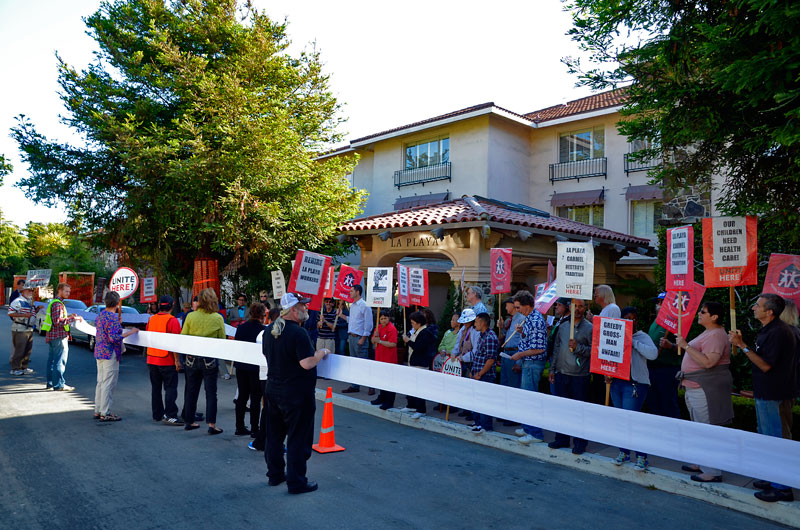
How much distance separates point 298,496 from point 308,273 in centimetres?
457

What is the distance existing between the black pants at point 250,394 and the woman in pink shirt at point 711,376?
18.1 feet

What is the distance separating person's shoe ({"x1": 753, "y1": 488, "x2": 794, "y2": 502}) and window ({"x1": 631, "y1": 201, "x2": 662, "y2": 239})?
14.3 m

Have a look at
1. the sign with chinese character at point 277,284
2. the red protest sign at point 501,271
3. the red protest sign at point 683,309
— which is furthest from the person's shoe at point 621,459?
the sign with chinese character at point 277,284

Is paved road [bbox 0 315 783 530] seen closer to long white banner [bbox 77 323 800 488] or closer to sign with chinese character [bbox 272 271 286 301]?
long white banner [bbox 77 323 800 488]

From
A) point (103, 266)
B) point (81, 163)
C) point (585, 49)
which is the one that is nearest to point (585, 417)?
point (585, 49)

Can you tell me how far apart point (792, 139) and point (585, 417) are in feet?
10.9

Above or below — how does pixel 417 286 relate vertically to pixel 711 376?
above

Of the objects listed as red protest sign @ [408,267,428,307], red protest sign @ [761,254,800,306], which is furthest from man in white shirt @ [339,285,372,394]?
red protest sign @ [761,254,800,306]

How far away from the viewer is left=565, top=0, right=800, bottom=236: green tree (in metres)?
5.05

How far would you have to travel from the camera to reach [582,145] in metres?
20.3

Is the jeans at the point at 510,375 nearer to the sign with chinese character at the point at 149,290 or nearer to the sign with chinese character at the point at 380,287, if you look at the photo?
the sign with chinese character at the point at 380,287

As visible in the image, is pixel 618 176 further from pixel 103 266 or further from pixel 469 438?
pixel 103 266

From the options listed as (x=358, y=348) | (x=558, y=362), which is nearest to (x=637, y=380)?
(x=558, y=362)

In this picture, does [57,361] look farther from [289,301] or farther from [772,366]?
[772,366]
